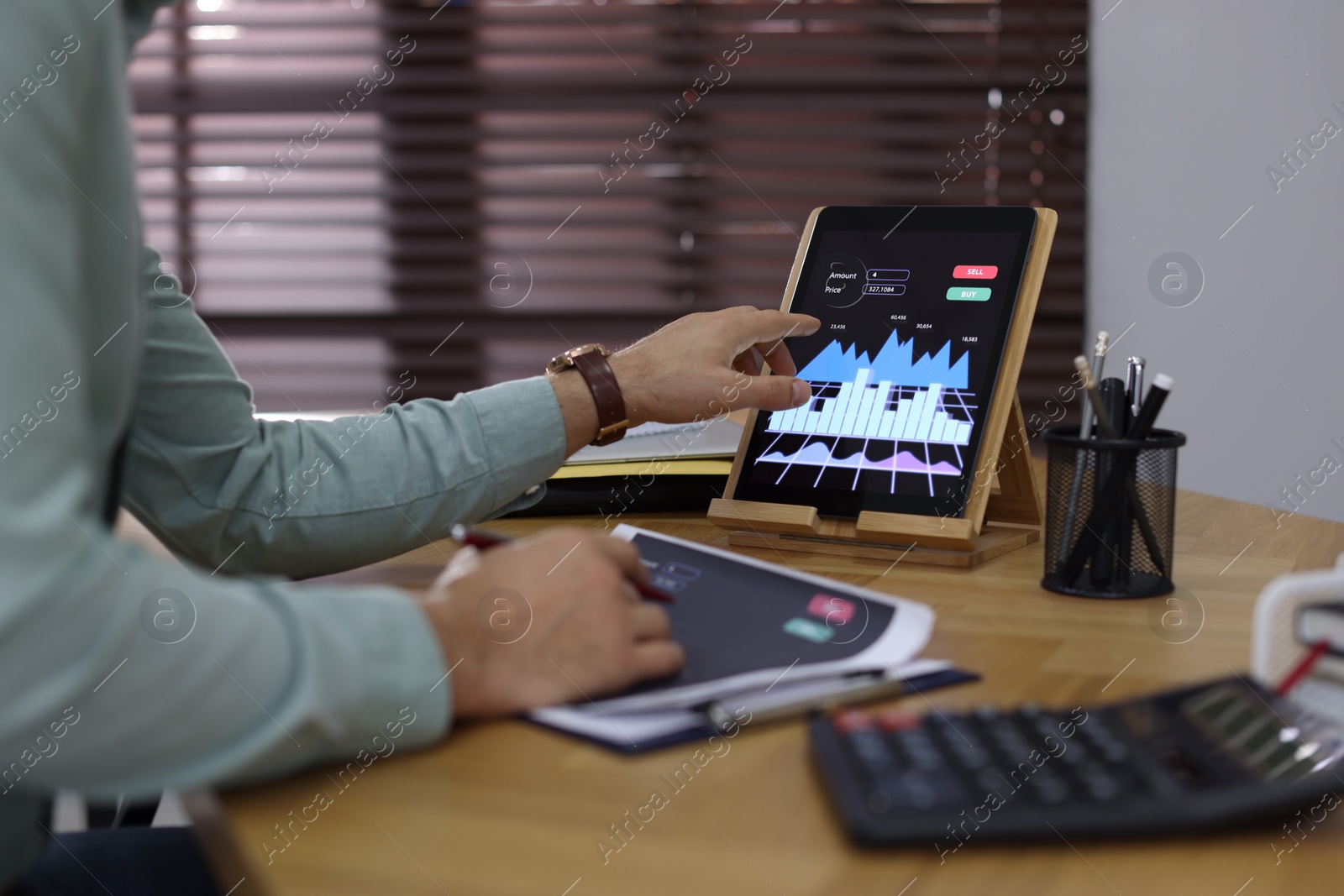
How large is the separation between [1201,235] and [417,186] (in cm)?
164

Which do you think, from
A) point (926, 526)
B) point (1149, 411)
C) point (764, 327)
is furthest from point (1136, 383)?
point (764, 327)

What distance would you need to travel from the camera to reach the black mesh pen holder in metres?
0.82

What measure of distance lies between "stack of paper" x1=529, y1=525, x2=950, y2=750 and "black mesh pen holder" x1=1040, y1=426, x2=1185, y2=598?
0.54ft

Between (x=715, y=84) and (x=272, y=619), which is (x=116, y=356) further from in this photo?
(x=715, y=84)

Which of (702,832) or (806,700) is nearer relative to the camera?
(702,832)

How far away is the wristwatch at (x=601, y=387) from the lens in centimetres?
100

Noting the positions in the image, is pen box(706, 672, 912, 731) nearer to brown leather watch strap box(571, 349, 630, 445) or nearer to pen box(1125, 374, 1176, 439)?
pen box(1125, 374, 1176, 439)

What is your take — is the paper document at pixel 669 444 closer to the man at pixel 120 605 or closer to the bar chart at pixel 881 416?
the bar chart at pixel 881 416

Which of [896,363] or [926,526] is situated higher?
[896,363]

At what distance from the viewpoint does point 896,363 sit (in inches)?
40.0

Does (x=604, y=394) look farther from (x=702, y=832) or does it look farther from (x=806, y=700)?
(x=702, y=832)

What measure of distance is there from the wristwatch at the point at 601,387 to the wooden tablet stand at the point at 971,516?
0.12 meters

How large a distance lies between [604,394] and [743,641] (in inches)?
14.5

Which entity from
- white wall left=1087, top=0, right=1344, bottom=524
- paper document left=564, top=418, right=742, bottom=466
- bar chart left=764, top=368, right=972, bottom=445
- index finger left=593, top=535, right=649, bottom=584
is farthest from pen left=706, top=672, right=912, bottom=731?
white wall left=1087, top=0, right=1344, bottom=524
